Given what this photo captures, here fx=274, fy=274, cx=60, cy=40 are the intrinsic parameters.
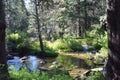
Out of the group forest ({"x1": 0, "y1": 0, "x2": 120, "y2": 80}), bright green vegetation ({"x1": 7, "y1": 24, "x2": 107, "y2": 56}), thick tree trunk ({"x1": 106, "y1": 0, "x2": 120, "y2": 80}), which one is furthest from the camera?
bright green vegetation ({"x1": 7, "y1": 24, "x2": 107, "y2": 56})

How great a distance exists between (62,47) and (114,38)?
78.9 feet

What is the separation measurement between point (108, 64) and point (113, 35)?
1.25 feet

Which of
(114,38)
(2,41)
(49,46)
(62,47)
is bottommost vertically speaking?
(62,47)

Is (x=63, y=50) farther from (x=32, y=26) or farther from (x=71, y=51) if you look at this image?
(x=32, y=26)

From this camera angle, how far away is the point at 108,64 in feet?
11.0

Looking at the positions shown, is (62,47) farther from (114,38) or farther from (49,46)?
(114,38)

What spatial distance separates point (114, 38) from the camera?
10.4 feet

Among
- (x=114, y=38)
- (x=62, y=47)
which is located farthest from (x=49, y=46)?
(x=114, y=38)

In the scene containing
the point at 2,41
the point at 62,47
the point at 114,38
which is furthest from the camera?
the point at 62,47

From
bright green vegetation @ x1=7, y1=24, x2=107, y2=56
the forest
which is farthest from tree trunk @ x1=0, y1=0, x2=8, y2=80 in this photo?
bright green vegetation @ x1=7, y1=24, x2=107, y2=56

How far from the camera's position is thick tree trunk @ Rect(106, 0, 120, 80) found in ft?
10.2

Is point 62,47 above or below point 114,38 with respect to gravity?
below

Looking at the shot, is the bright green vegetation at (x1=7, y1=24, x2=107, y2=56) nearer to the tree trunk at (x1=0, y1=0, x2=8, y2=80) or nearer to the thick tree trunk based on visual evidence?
the tree trunk at (x1=0, y1=0, x2=8, y2=80)

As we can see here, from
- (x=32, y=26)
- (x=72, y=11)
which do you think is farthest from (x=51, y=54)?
(x=32, y=26)
